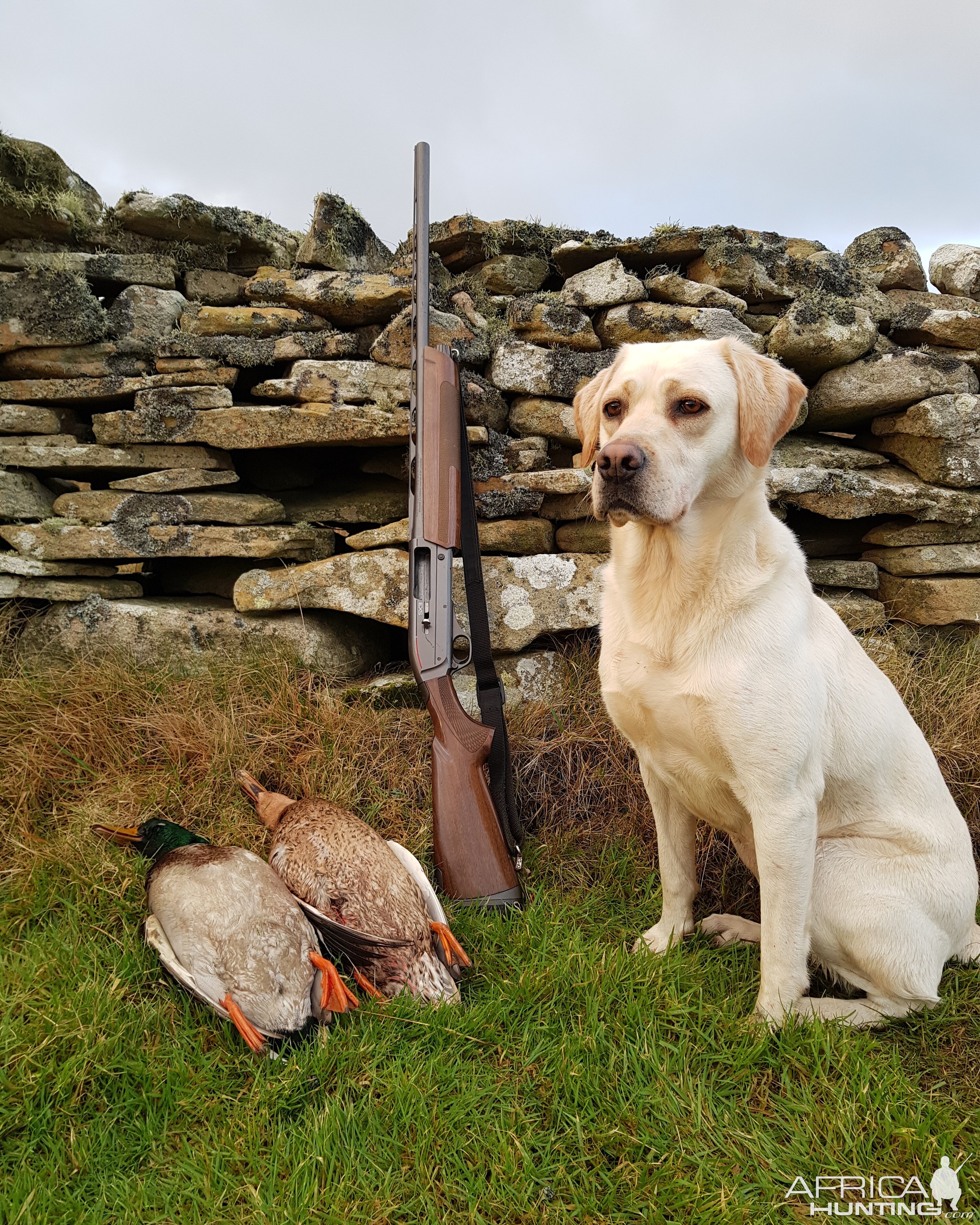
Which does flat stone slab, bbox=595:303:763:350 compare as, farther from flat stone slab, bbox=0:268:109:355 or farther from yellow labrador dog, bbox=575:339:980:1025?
flat stone slab, bbox=0:268:109:355

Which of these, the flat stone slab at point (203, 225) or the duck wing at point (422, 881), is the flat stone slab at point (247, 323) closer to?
the flat stone slab at point (203, 225)

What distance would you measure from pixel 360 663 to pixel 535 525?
1.43 meters

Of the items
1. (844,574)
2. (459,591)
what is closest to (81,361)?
(459,591)

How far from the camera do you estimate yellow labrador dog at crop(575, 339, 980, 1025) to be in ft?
8.31

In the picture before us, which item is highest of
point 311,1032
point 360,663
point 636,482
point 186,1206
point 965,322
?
point 965,322

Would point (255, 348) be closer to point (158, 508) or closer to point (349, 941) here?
point (158, 508)

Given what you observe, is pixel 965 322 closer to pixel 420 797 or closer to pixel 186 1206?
pixel 420 797

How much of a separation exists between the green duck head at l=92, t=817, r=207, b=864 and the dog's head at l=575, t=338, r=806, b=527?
7.11 ft

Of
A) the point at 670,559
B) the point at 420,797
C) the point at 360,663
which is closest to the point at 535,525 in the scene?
the point at 360,663

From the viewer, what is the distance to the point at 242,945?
2.54 meters

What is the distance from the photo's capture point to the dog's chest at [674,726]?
2604mm

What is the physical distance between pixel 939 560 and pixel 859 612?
0.64 metres

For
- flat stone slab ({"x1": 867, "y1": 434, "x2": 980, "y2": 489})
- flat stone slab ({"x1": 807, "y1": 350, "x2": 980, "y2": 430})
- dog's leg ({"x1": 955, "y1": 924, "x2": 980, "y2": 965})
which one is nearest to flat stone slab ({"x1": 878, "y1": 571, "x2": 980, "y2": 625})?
flat stone slab ({"x1": 867, "y1": 434, "x2": 980, "y2": 489})

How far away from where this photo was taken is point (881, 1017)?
275cm
